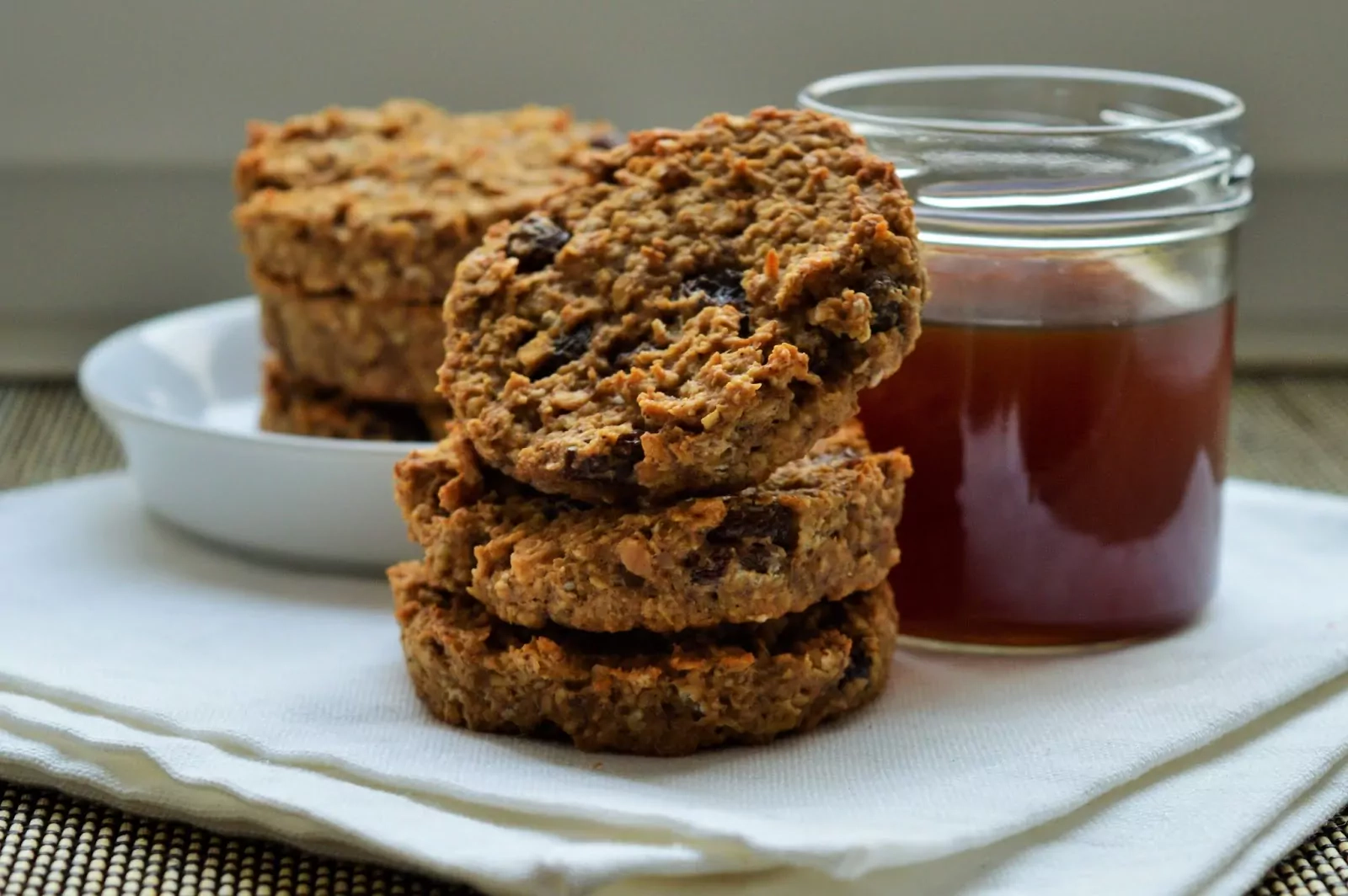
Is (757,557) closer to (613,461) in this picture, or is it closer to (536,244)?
(613,461)

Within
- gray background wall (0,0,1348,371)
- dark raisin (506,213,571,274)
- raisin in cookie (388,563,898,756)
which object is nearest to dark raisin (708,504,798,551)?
raisin in cookie (388,563,898,756)

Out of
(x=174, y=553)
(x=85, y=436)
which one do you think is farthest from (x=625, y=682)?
(x=85, y=436)

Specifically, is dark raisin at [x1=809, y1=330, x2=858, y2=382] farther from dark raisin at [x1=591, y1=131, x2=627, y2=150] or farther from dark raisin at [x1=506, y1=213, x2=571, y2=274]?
dark raisin at [x1=591, y1=131, x2=627, y2=150]

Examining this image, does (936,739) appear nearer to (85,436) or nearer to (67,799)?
(67,799)

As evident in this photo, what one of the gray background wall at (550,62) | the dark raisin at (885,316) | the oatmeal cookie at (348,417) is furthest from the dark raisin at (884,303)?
the gray background wall at (550,62)

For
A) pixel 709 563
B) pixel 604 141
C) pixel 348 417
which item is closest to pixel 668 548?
pixel 709 563

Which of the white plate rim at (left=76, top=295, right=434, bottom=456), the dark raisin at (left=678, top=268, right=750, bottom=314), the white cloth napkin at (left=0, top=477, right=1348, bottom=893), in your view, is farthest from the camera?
the white plate rim at (left=76, top=295, right=434, bottom=456)
